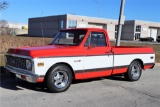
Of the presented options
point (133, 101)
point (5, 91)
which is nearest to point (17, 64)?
point (5, 91)

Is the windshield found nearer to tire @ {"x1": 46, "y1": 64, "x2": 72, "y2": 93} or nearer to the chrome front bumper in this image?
tire @ {"x1": 46, "y1": 64, "x2": 72, "y2": 93}

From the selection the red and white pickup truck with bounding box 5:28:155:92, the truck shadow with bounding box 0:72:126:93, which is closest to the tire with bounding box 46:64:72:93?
the red and white pickup truck with bounding box 5:28:155:92

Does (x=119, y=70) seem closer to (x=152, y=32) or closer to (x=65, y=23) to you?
(x=65, y=23)

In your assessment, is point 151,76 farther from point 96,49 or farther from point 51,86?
point 51,86

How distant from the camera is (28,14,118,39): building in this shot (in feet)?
223

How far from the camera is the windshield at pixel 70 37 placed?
8284mm

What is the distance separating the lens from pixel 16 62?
7457 millimetres

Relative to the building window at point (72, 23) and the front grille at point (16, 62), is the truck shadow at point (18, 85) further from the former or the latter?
the building window at point (72, 23)

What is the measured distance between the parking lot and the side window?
1.36m

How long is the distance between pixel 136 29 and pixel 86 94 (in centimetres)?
7754

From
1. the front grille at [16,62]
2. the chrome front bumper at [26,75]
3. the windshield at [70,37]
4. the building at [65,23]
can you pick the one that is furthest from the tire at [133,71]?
the building at [65,23]

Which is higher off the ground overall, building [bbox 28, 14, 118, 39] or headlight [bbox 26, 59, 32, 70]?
building [bbox 28, 14, 118, 39]

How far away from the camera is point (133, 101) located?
679 centimetres

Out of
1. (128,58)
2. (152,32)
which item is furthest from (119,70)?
(152,32)
